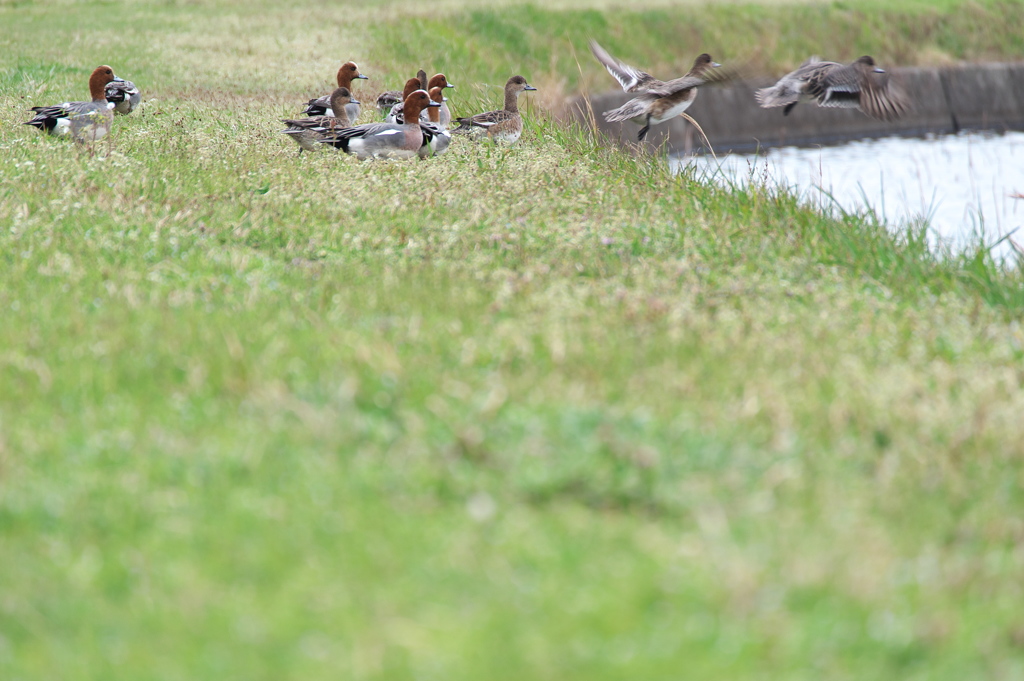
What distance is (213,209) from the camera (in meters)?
8.68

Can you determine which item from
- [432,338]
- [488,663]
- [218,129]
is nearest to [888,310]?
[432,338]

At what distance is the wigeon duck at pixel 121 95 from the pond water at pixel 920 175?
6.28m

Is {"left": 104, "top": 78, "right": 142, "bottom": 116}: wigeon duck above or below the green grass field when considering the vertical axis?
above

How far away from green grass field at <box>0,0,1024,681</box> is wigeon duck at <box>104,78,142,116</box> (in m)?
2.89

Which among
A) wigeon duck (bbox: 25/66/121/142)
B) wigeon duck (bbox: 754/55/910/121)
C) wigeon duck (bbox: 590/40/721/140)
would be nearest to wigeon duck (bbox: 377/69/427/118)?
wigeon duck (bbox: 590/40/721/140)

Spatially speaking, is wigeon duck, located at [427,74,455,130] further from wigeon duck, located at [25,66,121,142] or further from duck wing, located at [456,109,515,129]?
wigeon duck, located at [25,66,121,142]

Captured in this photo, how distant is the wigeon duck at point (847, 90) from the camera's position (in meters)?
11.0

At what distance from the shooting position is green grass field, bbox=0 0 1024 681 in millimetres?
3559

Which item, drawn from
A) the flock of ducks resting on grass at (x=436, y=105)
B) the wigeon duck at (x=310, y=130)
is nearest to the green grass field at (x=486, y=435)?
the flock of ducks resting on grass at (x=436, y=105)

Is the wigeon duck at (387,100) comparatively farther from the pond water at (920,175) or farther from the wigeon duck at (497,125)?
the pond water at (920,175)

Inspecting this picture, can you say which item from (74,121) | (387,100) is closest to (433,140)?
(387,100)

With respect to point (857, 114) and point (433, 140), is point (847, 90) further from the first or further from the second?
point (857, 114)

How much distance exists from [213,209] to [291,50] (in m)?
13.3

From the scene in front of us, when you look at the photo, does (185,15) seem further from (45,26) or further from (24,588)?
(24,588)
